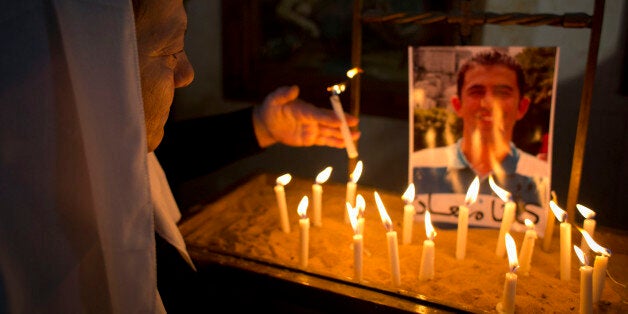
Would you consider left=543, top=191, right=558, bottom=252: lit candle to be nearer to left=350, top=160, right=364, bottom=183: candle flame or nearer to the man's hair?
the man's hair

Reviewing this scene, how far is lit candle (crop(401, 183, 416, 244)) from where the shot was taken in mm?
1605

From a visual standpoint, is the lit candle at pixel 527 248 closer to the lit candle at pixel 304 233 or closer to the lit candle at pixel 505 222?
the lit candle at pixel 505 222

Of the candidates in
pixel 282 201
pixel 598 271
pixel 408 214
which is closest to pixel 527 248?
pixel 598 271

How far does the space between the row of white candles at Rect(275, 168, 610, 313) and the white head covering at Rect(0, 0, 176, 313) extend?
58 centimetres

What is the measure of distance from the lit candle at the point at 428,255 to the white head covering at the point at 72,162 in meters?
0.71

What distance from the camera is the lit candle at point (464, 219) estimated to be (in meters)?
1.53

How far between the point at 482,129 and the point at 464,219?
0.30 meters

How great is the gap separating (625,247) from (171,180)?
1.66m

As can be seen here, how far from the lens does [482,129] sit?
65.4 inches

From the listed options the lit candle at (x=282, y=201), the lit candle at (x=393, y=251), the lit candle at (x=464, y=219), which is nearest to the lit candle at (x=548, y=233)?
the lit candle at (x=464, y=219)

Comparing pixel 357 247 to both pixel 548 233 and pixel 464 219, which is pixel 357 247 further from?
pixel 548 233

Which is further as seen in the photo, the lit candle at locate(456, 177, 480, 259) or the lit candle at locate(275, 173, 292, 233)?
the lit candle at locate(275, 173, 292, 233)

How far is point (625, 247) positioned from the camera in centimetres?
164

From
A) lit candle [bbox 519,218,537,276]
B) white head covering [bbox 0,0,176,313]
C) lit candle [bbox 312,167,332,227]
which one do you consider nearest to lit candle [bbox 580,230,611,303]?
lit candle [bbox 519,218,537,276]
